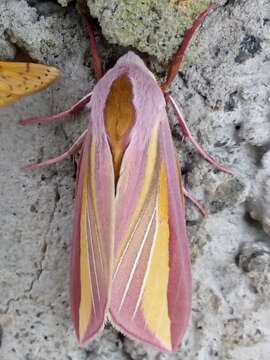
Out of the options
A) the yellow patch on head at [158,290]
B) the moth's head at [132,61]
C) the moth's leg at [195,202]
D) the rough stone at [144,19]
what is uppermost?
the rough stone at [144,19]

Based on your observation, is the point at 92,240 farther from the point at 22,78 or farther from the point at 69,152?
the point at 22,78

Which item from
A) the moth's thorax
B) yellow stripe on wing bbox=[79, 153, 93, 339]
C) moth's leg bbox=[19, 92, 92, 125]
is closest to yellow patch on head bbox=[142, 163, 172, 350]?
yellow stripe on wing bbox=[79, 153, 93, 339]

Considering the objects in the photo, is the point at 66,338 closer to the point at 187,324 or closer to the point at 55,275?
the point at 55,275

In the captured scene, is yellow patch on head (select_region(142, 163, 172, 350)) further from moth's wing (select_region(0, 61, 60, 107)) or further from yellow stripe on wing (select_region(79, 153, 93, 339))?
moth's wing (select_region(0, 61, 60, 107))

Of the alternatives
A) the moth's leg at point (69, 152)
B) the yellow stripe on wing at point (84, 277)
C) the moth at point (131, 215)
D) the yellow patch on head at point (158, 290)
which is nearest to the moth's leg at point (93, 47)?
the moth at point (131, 215)

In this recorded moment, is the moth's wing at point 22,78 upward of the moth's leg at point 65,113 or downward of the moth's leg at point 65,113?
upward

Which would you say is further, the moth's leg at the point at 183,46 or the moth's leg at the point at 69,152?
the moth's leg at the point at 69,152

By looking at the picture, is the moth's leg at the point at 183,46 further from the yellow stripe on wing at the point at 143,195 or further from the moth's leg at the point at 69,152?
the moth's leg at the point at 69,152
